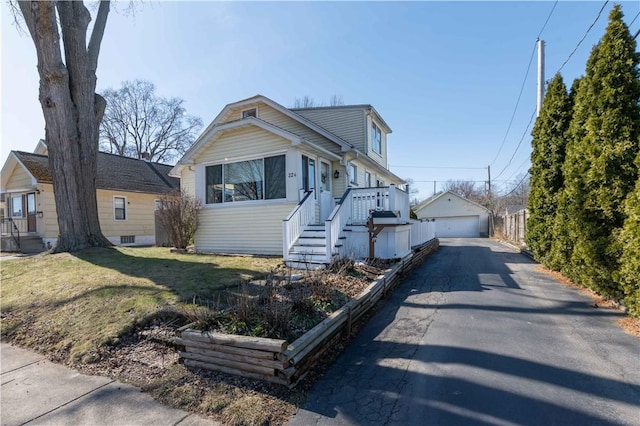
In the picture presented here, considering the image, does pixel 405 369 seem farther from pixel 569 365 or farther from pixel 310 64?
pixel 310 64

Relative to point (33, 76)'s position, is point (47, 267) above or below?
below

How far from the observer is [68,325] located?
14.6ft

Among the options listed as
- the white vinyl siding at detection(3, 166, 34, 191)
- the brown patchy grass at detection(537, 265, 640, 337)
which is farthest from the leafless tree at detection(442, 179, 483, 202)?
the white vinyl siding at detection(3, 166, 34, 191)

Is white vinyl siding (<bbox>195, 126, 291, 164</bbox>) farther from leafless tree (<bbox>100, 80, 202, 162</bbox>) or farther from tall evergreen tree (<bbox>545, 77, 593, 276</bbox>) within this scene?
leafless tree (<bbox>100, 80, 202, 162</bbox>)

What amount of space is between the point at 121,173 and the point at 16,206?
5417 millimetres

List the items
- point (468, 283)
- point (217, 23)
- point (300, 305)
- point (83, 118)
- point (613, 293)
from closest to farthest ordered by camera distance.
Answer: point (300, 305)
point (613, 293)
point (468, 283)
point (217, 23)
point (83, 118)

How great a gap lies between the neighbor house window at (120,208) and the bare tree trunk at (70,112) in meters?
8.54

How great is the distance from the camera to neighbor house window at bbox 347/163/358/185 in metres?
12.9

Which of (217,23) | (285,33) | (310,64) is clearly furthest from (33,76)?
(310,64)

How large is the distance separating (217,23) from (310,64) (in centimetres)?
423

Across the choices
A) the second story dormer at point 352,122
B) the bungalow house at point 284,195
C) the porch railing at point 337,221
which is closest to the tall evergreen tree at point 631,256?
the bungalow house at point 284,195

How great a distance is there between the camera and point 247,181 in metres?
11.0

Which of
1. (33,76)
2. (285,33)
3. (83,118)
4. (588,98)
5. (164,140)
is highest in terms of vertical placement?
(164,140)

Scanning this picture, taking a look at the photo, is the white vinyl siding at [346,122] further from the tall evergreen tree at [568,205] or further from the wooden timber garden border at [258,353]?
the wooden timber garden border at [258,353]
